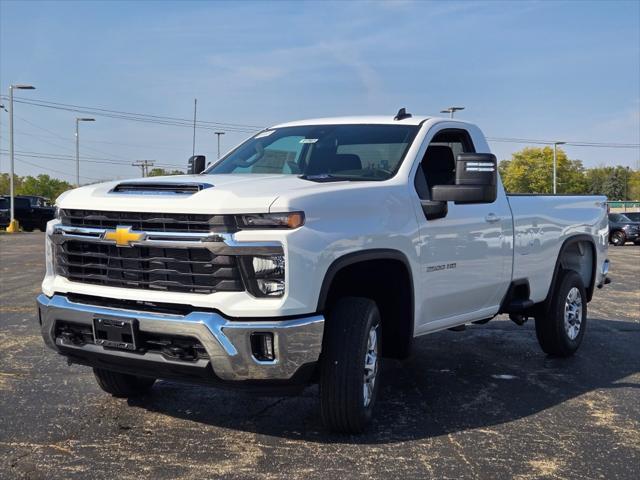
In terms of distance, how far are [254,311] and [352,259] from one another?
67 cm

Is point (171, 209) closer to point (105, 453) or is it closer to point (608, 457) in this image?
point (105, 453)

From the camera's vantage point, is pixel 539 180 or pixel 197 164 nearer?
pixel 197 164

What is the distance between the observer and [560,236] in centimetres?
643

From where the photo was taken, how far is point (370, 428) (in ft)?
14.3

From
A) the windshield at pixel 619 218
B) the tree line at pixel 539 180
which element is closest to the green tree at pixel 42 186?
the tree line at pixel 539 180

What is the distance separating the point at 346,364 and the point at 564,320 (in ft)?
10.9

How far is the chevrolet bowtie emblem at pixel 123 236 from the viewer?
379 cm

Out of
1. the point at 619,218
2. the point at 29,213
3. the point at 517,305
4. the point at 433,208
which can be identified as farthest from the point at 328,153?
the point at 29,213

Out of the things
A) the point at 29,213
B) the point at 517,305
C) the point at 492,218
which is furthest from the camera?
the point at 29,213

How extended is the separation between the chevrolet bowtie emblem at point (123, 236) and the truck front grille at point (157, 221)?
4 cm

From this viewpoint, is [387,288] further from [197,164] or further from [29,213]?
[29,213]

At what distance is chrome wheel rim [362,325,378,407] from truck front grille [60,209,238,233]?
3.75ft

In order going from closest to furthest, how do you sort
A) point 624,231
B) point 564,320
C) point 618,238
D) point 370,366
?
point 370,366 → point 564,320 → point 624,231 → point 618,238

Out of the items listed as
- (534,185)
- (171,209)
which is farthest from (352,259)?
(534,185)
